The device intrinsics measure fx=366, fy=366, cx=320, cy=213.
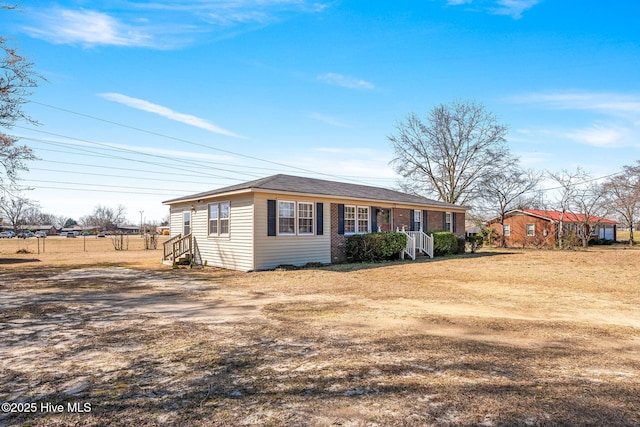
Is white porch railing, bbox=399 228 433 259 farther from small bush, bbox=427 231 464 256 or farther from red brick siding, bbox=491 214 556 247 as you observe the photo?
red brick siding, bbox=491 214 556 247

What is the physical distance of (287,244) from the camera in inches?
581

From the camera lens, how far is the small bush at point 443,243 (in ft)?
67.6

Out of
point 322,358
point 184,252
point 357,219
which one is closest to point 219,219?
point 184,252

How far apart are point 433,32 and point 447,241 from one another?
38.7 ft

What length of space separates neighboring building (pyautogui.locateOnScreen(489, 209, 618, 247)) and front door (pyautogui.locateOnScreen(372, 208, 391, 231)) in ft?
64.1

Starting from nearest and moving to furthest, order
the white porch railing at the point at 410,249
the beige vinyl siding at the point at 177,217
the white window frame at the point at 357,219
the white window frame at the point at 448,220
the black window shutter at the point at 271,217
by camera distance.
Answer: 1. the black window shutter at the point at 271,217
2. the white window frame at the point at 357,219
3. the beige vinyl siding at the point at 177,217
4. the white porch railing at the point at 410,249
5. the white window frame at the point at 448,220

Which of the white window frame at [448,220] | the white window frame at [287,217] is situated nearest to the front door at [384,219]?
the white window frame at [287,217]

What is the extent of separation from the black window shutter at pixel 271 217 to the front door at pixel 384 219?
6390mm

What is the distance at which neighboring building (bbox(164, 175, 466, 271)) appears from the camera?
13945 mm

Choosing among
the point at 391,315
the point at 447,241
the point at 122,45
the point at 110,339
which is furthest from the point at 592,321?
the point at 122,45

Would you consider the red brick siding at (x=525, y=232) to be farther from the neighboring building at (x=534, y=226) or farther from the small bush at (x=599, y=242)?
the small bush at (x=599, y=242)

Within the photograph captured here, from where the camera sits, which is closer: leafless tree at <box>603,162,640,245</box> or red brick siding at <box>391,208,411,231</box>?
red brick siding at <box>391,208,411,231</box>

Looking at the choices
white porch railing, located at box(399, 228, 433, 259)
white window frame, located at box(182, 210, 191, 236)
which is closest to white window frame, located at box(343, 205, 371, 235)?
white porch railing, located at box(399, 228, 433, 259)

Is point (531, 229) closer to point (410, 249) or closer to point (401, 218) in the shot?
point (401, 218)
